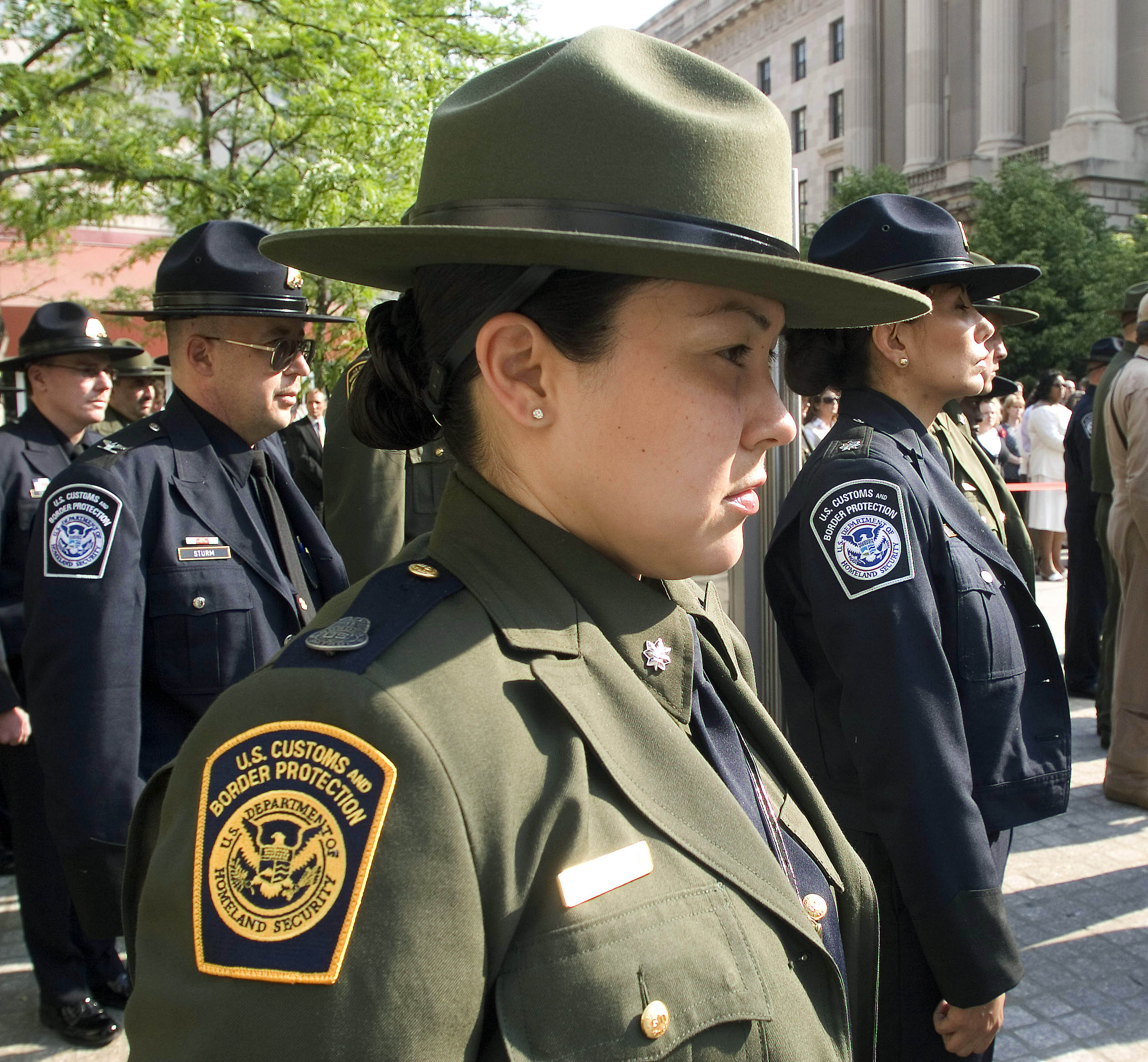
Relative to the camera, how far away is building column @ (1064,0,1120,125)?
121 ft

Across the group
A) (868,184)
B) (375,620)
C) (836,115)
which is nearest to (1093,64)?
(868,184)

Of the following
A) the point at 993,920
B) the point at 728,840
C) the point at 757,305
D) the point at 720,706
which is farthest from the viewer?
the point at 993,920

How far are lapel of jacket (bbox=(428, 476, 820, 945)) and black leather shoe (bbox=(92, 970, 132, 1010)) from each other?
3.33 meters

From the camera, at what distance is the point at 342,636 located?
1.13 meters

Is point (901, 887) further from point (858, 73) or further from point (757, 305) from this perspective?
point (858, 73)

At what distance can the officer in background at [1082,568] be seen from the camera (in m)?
7.24

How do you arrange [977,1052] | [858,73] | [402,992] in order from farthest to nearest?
1. [858,73]
2. [977,1052]
3. [402,992]

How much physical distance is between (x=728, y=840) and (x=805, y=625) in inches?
59.1

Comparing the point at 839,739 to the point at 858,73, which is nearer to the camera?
the point at 839,739

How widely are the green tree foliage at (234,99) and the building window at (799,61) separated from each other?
45.1 metres

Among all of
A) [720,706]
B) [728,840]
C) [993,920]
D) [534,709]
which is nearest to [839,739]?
[993,920]

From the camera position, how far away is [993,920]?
82.0 inches

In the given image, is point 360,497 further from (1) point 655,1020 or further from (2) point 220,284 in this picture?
(1) point 655,1020

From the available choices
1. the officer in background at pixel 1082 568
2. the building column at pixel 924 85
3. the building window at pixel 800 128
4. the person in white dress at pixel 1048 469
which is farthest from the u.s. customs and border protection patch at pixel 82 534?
the building window at pixel 800 128
